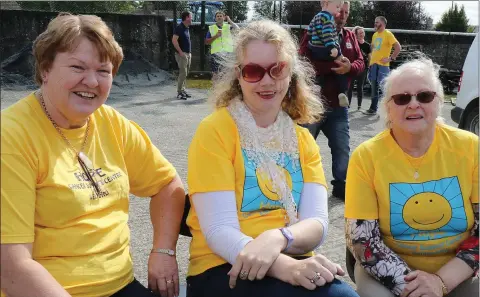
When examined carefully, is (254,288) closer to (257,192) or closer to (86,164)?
(257,192)

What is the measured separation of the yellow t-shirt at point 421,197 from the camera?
2.04 meters

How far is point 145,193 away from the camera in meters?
2.05

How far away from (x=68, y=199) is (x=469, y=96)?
565cm

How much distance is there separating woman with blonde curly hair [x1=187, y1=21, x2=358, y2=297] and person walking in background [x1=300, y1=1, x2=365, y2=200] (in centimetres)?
215

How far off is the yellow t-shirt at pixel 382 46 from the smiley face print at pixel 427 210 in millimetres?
7805

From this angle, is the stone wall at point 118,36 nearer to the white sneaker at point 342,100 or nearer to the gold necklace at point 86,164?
the gold necklace at point 86,164

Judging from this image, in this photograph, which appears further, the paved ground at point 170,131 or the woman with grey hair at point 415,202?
the paved ground at point 170,131

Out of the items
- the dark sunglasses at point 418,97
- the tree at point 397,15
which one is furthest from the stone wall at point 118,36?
the tree at point 397,15

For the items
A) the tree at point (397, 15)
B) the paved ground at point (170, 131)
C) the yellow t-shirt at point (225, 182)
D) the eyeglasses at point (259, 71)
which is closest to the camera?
the yellow t-shirt at point (225, 182)

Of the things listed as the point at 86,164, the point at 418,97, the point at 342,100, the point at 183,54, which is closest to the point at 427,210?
the point at 418,97

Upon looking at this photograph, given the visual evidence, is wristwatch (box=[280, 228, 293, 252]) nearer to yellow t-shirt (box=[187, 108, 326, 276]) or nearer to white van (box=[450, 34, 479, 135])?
yellow t-shirt (box=[187, 108, 326, 276])

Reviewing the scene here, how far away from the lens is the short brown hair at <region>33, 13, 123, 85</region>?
1619mm

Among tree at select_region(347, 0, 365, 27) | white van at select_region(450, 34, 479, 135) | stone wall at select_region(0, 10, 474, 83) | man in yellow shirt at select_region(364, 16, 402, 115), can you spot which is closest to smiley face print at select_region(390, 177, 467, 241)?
stone wall at select_region(0, 10, 474, 83)

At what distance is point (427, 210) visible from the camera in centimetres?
203
